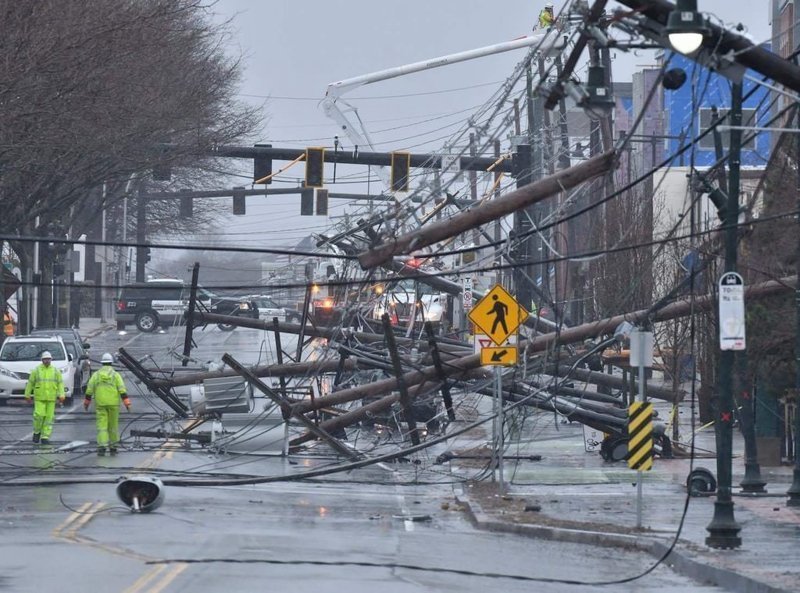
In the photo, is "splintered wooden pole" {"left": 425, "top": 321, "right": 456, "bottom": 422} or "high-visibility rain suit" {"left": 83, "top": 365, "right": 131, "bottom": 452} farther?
"high-visibility rain suit" {"left": 83, "top": 365, "right": 131, "bottom": 452}

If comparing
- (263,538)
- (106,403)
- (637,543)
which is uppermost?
(106,403)

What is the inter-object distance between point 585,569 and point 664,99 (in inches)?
2072

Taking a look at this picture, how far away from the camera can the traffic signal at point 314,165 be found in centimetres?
4225

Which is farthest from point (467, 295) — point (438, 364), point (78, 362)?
point (438, 364)

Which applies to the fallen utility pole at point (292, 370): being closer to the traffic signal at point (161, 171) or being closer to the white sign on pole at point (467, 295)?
the white sign on pole at point (467, 295)

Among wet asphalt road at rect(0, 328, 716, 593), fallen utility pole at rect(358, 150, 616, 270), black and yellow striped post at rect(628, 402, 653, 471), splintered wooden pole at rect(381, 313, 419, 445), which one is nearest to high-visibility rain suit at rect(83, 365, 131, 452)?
wet asphalt road at rect(0, 328, 716, 593)

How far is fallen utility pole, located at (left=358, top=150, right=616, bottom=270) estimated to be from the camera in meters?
17.3

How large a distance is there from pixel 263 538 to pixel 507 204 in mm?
4800

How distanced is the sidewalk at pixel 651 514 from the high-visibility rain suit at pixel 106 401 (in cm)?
726

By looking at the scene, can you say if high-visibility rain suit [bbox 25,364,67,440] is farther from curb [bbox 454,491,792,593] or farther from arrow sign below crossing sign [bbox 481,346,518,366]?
curb [bbox 454,491,792,593]

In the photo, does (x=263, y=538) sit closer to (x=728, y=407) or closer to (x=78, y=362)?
(x=728, y=407)

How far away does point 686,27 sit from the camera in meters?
12.0

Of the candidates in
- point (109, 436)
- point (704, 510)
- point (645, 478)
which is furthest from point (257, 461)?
point (704, 510)

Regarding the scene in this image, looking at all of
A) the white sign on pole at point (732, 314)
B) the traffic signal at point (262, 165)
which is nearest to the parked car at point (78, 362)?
the traffic signal at point (262, 165)
